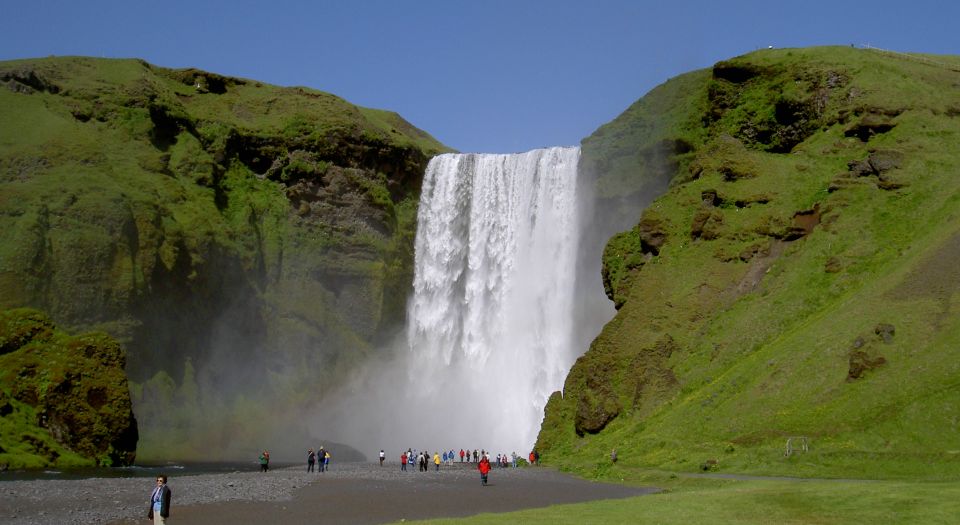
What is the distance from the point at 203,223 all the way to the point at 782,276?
55268 millimetres

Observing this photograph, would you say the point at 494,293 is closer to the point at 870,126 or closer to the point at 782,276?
the point at 782,276

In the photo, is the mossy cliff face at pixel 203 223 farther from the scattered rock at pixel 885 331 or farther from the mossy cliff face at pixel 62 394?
the scattered rock at pixel 885 331

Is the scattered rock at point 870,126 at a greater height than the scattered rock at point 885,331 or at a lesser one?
greater

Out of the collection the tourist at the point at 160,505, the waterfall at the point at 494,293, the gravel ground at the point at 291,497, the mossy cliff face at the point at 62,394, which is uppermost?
the waterfall at the point at 494,293

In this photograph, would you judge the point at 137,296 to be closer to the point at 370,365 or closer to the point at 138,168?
the point at 138,168

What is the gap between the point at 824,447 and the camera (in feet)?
135

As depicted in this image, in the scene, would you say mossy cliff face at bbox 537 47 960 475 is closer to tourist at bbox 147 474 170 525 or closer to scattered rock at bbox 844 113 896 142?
scattered rock at bbox 844 113 896 142

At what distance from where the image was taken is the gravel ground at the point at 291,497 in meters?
31.4

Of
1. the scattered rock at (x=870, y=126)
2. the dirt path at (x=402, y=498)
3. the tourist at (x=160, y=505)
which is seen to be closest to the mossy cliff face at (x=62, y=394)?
the dirt path at (x=402, y=498)

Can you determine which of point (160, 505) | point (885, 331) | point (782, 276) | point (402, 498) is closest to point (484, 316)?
point (782, 276)

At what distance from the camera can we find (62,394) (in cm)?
6141

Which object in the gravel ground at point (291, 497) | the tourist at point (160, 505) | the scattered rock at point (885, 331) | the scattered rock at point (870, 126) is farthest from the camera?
the scattered rock at point (870, 126)

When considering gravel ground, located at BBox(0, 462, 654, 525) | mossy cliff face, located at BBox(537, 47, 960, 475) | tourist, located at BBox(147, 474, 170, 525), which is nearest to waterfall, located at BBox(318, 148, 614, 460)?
mossy cliff face, located at BBox(537, 47, 960, 475)

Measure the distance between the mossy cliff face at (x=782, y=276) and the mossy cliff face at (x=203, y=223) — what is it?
26513mm
